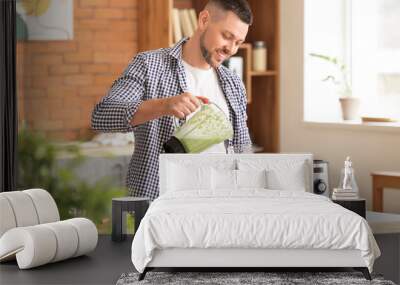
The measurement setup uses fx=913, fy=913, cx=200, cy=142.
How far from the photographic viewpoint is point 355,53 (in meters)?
7.84

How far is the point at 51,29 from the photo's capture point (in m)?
7.26

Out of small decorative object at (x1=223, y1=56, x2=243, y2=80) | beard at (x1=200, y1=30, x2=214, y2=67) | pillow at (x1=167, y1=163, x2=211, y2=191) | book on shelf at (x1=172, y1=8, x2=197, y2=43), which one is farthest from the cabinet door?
pillow at (x1=167, y1=163, x2=211, y2=191)

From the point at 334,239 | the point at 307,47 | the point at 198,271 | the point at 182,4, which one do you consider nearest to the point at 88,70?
the point at 182,4

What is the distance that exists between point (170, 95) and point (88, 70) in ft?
4.45

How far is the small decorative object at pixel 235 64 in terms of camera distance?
7664 millimetres

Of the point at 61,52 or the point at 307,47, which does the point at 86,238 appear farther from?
the point at 307,47

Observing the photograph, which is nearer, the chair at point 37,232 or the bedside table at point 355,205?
the chair at point 37,232

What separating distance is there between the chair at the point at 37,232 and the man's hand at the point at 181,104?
950 mm

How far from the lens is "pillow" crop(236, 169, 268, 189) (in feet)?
18.6

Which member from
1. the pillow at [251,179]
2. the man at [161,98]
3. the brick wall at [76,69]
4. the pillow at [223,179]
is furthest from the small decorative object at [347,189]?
the brick wall at [76,69]

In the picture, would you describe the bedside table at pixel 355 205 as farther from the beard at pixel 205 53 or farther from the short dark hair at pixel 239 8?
the short dark hair at pixel 239 8

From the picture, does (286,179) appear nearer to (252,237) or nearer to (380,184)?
(252,237)

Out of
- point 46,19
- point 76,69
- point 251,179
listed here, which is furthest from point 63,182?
point 251,179

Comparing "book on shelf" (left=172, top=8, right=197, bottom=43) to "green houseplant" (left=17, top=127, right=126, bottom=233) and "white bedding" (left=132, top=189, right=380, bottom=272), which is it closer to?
"green houseplant" (left=17, top=127, right=126, bottom=233)
